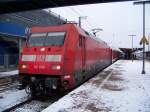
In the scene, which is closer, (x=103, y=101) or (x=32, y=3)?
(x=103, y=101)

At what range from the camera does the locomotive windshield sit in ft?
41.1

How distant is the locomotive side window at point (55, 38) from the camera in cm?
1244

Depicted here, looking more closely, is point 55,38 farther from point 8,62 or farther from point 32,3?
point 8,62

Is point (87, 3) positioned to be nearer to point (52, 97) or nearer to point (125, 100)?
point (52, 97)

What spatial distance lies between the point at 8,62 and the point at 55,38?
15.8 metres

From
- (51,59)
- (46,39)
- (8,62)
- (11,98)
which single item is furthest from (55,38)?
(8,62)

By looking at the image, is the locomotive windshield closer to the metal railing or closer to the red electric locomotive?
the red electric locomotive

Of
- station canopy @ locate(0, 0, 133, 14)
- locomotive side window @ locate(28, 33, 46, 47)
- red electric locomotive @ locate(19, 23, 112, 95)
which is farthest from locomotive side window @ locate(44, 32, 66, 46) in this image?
station canopy @ locate(0, 0, 133, 14)

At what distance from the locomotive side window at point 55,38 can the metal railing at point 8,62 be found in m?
14.8

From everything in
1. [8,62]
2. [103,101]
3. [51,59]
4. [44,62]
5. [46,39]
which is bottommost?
[103,101]

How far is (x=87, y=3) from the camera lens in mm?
21766

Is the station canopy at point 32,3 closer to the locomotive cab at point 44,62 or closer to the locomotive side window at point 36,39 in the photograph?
the locomotive side window at point 36,39

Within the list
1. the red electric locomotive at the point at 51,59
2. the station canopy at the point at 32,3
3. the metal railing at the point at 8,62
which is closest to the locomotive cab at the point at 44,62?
the red electric locomotive at the point at 51,59

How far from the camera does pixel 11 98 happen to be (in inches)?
494
